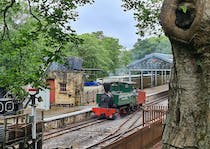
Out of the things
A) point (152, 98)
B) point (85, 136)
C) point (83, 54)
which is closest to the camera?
point (85, 136)

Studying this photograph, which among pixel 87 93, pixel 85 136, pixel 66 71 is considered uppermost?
pixel 66 71

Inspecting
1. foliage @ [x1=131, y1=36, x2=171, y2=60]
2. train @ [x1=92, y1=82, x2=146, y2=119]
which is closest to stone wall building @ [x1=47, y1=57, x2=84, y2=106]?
train @ [x1=92, y1=82, x2=146, y2=119]

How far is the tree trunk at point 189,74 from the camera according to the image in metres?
3.98

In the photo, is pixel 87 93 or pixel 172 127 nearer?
pixel 172 127

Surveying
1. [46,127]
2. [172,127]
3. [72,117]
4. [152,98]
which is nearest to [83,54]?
[152,98]

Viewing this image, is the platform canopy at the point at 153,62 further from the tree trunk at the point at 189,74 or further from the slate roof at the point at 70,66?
the tree trunk at the point at 189,74

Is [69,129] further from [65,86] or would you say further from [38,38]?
[38,38]

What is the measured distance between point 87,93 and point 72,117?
7282mm

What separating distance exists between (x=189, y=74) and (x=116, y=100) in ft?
59.8

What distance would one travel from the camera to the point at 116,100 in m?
22.5

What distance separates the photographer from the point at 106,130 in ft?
63.6

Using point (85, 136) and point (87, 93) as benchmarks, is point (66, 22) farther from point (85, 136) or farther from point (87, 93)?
point (87, 93)

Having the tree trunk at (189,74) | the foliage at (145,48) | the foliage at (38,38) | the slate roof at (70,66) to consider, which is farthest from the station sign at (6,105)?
the foliage at (145,48)

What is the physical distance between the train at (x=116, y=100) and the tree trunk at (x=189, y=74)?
58.8ft
